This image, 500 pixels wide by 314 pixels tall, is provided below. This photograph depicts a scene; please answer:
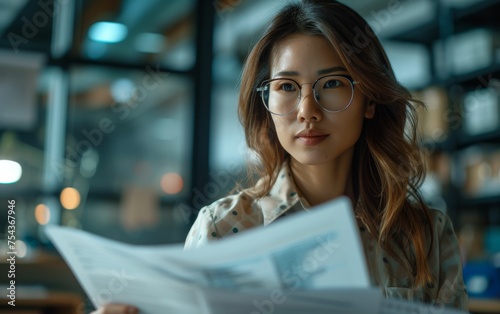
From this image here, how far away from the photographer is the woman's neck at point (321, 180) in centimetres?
125

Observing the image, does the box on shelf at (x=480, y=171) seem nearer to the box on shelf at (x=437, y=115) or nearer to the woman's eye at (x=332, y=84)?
the box on shelf at (x=437, y=115)

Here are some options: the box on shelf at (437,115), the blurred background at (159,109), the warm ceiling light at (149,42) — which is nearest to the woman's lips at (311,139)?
the blurred background at (159,109)

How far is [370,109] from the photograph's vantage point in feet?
4.08

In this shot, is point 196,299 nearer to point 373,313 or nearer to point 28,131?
point 373,313

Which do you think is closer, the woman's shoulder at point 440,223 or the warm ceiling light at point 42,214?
the woman's shoulder at point 440,223

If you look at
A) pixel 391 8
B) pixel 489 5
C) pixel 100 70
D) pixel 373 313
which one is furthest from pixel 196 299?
pixel 391 8

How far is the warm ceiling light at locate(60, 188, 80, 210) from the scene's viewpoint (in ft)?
16.0

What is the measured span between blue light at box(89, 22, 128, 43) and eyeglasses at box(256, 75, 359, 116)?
4179mm

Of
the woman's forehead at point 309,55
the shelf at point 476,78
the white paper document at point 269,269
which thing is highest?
the shelf at point 476,78

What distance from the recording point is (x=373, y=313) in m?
0.85

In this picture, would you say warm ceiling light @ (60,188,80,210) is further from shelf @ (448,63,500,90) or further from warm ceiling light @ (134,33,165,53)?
shelf @ (448,63,500,90)

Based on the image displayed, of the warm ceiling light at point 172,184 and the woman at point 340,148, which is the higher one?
the woman at point 340,148

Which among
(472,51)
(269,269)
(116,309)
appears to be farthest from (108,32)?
(269,269)

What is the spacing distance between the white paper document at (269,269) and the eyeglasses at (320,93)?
1.20 feet
